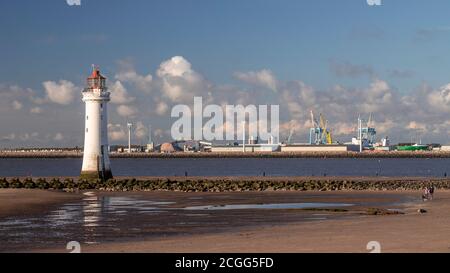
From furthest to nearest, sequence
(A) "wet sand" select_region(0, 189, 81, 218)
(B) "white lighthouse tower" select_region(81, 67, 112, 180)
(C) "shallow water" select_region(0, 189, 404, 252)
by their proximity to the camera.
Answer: (B) "white lighthouse tower" select_region(81, 67, 112, 180), (A) "wet sand" select_region(0, 189, 81, 218), (C) "shallow water" select_region(0, 189, 404, 252)

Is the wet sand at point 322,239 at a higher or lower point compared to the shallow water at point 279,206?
higher

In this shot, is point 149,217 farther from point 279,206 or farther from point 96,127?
point 96,127

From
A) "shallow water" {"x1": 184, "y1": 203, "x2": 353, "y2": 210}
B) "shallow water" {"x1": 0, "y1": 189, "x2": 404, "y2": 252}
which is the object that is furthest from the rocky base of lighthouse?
"shallow water" {"x1": 184, "y1": 203, "x2": 353, "y2": 210}

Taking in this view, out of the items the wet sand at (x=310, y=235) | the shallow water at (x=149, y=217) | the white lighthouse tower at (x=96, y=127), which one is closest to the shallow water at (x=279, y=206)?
the shallow water at (x=149, y=217)

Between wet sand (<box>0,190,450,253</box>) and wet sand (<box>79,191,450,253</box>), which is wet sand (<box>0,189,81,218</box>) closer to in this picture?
wet sand (<box>0,190,450,253</box>)

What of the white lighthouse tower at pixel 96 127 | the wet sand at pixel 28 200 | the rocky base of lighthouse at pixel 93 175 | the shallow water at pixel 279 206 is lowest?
the shallow water at pixel 279 206

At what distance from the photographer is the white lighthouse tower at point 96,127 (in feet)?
208

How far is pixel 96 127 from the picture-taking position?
208ft

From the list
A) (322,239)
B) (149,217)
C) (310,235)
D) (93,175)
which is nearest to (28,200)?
(149,217)

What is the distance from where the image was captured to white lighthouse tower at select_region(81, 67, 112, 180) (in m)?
63.3

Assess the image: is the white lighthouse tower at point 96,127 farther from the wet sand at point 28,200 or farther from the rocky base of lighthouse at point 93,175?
the wet sand at point 28,200

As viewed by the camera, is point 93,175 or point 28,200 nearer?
point 28,200
